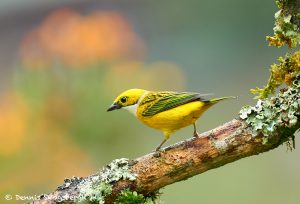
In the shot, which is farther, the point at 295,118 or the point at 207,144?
the point at 207,144

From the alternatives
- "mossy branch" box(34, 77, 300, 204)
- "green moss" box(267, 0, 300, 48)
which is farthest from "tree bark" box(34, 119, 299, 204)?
"green moss" box(267, 0, 300, 48)

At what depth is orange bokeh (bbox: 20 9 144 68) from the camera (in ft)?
11.1

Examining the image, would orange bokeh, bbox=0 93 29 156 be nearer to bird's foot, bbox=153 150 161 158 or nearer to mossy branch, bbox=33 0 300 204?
mossy branch, bbox=33 0 300 204

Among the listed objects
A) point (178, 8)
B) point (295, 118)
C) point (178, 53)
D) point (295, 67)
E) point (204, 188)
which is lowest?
point (295, 118)

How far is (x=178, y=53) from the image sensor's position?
4414mm

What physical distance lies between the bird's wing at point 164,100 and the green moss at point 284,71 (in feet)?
0.74

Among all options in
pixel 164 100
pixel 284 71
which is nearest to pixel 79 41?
pixel 164 100

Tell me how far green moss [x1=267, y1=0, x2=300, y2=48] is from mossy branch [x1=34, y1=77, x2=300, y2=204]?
0.35ft

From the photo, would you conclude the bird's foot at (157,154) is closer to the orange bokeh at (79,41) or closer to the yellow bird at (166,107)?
the yellow bird at (166,107)

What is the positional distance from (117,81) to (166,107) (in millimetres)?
1480

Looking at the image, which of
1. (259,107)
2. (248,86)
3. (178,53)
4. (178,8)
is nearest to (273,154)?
(248,86)

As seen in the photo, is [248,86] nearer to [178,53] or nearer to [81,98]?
[178,53]

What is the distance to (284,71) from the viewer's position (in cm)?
160

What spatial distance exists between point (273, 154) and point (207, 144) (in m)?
2.25
